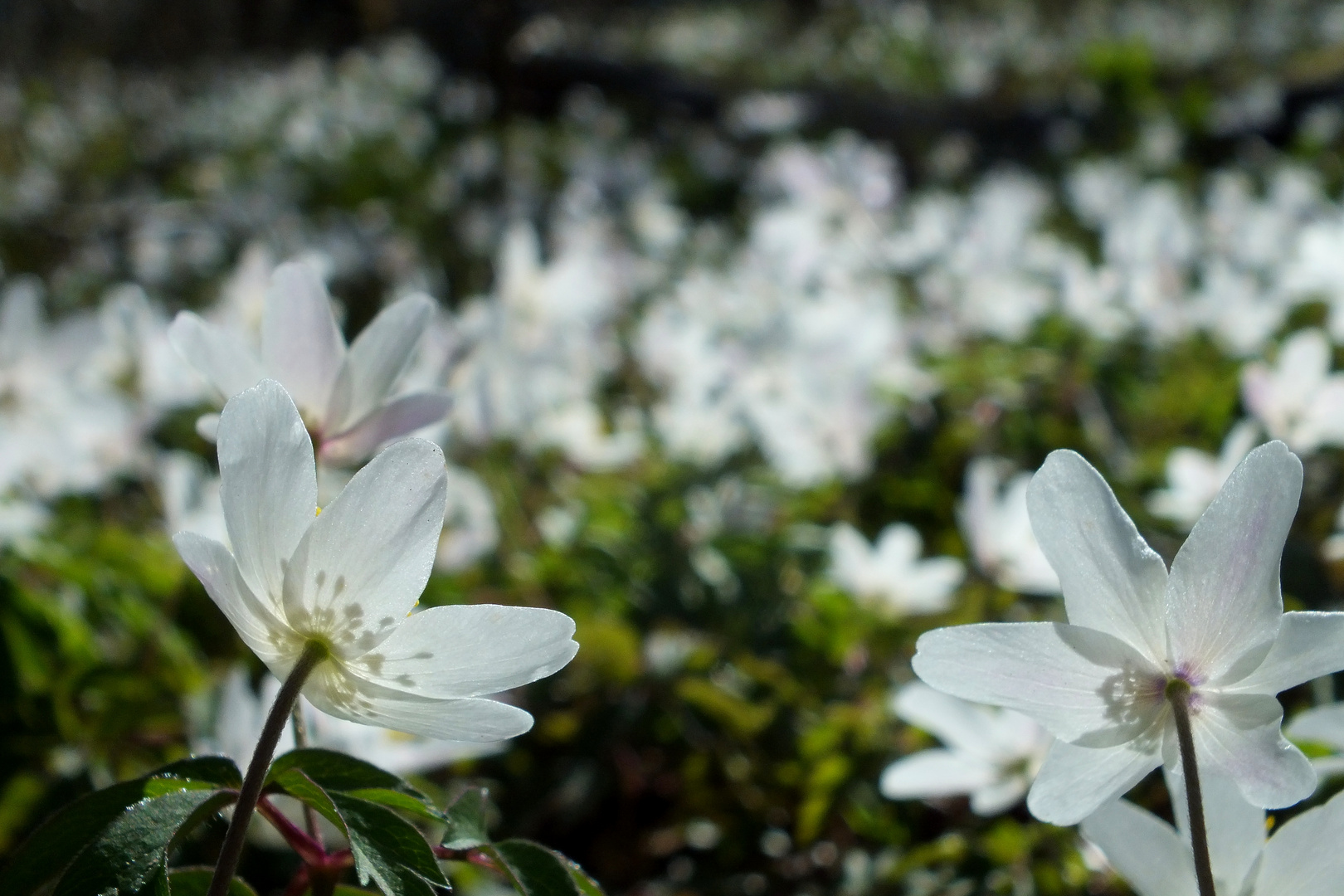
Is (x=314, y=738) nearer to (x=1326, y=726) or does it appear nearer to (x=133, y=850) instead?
(x=133, y=850)

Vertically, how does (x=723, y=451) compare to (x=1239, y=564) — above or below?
above

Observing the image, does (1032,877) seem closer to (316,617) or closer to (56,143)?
(316,617)

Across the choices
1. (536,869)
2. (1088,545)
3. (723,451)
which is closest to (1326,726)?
(1088,545)

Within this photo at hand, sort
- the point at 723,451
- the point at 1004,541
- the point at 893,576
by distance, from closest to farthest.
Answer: the point at 1004,541 < the point at 893,576 < the point at 723,451

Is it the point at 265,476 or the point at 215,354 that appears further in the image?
the point at 215,354

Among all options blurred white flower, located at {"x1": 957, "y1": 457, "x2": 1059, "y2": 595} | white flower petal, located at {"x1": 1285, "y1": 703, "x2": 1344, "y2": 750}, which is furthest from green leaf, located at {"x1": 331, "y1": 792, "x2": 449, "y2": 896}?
blurred white flower, located at {"x1": 957, "y1": 457, "x2": 1059, "y2": 595}

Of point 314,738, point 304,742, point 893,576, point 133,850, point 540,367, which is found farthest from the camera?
point 540,367

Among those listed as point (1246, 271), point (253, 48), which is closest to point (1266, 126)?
point (1246, 271)

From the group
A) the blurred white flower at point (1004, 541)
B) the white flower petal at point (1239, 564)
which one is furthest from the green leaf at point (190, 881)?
the blurred white flower at point (1004, 541)
